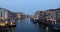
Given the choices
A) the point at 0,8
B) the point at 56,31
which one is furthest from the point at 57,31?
the point at 0,8

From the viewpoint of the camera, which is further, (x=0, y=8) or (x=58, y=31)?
(x=0, y=8)

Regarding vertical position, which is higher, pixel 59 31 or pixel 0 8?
pixel 0 8

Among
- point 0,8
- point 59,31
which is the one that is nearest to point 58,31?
point 59,31

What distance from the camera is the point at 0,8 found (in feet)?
148

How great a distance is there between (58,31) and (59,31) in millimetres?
143

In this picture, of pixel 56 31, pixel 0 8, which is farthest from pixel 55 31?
pixel 0 8

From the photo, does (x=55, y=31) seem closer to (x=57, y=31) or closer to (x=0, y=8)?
(x=57, y=31)

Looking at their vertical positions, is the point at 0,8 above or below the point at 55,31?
above

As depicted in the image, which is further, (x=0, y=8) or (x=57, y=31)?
(x=0, y=8)

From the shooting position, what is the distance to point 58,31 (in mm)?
16625

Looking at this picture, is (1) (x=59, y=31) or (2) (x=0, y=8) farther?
(2) (x=0, y=8)

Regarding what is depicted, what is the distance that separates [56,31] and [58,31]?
0.87ft

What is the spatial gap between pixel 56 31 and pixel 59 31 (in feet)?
1.33

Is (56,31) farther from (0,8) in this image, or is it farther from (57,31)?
(0,8)
